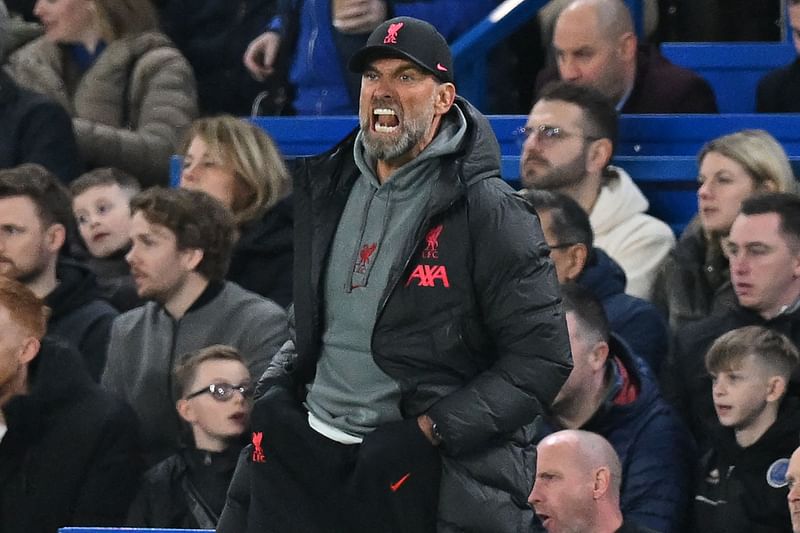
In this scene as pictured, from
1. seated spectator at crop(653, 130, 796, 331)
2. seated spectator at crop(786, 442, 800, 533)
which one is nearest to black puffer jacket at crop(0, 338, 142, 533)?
seated spectator at crop(653, 130, 796, 331)

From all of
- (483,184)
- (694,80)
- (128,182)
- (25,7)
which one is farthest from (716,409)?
(25,7)

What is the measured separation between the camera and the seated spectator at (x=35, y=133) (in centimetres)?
778

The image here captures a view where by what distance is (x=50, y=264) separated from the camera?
7.01 m

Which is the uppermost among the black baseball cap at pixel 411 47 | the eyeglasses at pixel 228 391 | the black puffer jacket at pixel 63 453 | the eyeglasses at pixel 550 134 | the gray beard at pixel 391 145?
the black baseball cap at pixel 411 47

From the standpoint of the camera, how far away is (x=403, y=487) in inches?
169

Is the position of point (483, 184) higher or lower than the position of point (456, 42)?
higher

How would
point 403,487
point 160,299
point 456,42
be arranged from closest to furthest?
point 403,487, point 160,299, point 456,42

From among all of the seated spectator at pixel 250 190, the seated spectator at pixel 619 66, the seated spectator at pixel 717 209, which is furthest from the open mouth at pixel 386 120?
the seated spectator at pixel 619 66

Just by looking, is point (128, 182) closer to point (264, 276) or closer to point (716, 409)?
point (264, 276)

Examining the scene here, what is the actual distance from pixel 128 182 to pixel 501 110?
184 centimetres

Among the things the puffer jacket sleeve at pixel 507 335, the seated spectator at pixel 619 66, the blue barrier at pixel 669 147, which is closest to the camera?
the puffer jacket sleeve at pixel 507 335

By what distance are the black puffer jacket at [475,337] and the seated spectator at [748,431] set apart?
144 cm

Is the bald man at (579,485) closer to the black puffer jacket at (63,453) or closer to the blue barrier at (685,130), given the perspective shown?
the black puffer jacket at (63,453)

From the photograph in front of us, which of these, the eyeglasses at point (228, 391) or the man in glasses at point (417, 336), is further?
the eyeglasses at point (228, 391)
